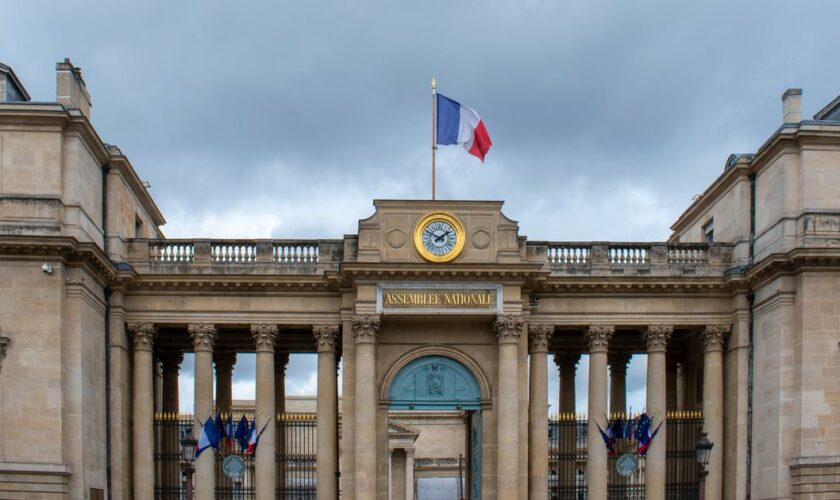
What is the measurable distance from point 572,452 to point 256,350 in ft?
39.1

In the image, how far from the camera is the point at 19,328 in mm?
38844

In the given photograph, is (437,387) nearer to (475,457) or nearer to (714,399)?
(475,457)

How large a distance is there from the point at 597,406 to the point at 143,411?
1547cm

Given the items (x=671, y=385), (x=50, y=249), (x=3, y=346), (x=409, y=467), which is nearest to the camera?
(x=3, y=346)

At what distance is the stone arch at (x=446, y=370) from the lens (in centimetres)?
4428

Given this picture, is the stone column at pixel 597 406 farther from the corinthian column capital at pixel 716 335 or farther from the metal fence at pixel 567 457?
the corinthian column capital at pixel 716 335

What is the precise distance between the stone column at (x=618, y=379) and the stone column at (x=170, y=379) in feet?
55.9

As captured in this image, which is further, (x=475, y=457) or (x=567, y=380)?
(x=567, y=380)

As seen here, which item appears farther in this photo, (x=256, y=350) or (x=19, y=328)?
(x=256, y=350)

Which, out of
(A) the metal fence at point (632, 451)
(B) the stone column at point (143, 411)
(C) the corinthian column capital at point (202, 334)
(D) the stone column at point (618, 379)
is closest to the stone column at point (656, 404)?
(A) the metal fence at point (632, 451)

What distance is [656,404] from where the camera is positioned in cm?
4466

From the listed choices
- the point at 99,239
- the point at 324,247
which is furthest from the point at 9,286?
the point at 324,247

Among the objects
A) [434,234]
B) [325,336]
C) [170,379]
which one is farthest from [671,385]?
[170,379]

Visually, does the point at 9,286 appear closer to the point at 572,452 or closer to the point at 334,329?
the point at 334,329
